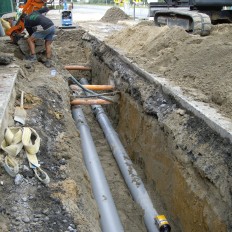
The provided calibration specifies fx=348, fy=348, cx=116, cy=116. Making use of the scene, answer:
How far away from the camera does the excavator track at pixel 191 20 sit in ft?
28.5

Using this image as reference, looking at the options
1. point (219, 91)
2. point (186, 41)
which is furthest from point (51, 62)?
point (219, 91)

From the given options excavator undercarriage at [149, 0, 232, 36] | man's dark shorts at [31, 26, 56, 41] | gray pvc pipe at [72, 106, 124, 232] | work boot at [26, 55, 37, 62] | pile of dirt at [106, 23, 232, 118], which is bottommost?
gray pvc pipe at [72, 106, 124, 232]

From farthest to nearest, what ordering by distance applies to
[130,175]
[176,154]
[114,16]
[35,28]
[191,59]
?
[114,16]
[35,28]
[191,59]
[130,175]
[176,154]

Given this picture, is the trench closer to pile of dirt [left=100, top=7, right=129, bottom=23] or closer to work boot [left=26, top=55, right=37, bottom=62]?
work boot [left=26, top=55, right=37, bottom=62]

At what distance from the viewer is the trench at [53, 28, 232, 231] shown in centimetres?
372

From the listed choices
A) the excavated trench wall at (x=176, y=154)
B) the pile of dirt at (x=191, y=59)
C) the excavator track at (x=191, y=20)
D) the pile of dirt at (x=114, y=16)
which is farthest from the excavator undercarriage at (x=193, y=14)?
the pile of dirt at (x=114, y=16)

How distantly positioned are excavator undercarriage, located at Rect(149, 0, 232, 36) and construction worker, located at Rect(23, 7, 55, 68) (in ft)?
11.7

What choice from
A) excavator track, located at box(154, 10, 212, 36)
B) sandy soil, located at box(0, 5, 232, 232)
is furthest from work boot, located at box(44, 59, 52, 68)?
excavator track, located at box(154, 10, 212, 36)

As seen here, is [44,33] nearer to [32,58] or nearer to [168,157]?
[32,58]

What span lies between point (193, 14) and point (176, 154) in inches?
212

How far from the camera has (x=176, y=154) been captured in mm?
4539

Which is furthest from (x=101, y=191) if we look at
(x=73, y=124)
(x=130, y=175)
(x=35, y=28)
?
(x=35, y=28)

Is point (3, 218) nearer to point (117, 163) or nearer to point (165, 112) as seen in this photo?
point (165, 112)

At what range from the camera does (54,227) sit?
117 inches
